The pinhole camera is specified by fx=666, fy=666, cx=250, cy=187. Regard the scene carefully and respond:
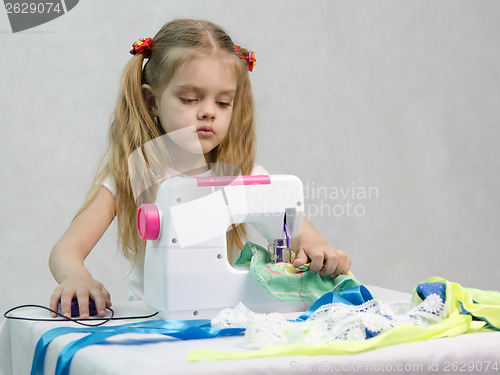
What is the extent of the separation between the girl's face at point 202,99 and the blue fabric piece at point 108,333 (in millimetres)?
537

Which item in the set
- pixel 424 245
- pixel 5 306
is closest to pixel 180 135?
pixel 5 306

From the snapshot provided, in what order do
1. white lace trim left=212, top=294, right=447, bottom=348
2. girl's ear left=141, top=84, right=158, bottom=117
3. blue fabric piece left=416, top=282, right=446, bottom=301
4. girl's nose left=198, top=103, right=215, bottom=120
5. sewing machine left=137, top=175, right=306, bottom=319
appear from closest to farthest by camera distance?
1. white lace trim left=212, top=294, right=447, bottom=348
2. blue fabric piece left=416, top=282, right=446, bottom=301
3. sewing machine left=137, top=175, right=306, bottom=319
4. girl's nose left=198, top=103, right=215, bottom=120
5. girl's ear left=141, top=84, right=158, bottom=117

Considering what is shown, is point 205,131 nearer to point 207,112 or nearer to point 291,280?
point 207,112

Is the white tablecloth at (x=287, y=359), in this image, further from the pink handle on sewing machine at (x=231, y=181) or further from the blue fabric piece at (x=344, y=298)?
the pink handle on sewing machine at (x=231, y=181)

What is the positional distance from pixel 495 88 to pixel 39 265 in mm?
2255

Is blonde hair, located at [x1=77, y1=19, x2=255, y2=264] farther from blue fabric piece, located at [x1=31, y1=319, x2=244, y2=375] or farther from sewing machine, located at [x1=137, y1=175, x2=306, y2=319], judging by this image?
blue fabric piece, located at [x1=31, y1=319, x2=244, y2=375]

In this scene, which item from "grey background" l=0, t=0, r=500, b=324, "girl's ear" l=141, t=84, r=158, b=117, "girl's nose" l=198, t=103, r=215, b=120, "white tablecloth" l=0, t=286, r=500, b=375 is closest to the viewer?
"white tablecloth" l=0, t=286, r=500, b=375

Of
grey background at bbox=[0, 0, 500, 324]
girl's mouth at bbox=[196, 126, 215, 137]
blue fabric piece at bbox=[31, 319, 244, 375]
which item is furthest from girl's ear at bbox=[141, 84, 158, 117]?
grey background at bbox=[0, 0, 500, 324]

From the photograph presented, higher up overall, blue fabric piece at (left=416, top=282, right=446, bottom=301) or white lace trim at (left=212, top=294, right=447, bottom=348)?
blue fabric piece at (left=416, top=282, right=446, bottom=301)

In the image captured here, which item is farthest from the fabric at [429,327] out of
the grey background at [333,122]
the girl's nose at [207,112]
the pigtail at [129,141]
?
the grey background at [333,122]

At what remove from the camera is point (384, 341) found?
881mm

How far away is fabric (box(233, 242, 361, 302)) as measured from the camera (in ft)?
3.90

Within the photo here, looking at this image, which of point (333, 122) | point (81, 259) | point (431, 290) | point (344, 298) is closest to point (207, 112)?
point (81, 259)

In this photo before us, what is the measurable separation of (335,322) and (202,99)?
0.68 m
